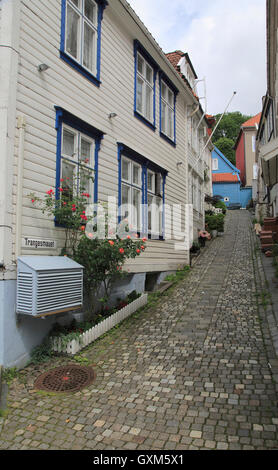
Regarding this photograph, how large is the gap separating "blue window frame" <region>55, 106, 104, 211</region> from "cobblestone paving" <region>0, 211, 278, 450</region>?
3.13m

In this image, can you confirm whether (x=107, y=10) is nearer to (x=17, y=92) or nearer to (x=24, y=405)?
(x=17, y=92)

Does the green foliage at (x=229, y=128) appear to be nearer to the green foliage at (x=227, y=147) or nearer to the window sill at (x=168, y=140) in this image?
the green foliage at (x=227, y=147)

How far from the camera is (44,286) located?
16.2 ft

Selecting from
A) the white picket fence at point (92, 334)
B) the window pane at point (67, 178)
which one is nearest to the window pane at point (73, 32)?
the window pane at point (67, 178)

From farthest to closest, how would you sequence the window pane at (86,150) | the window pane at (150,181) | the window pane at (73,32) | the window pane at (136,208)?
the window pane at (150,181)
the window pane at (136,208)
the window pane at (86,150)
the window pane at (73,32)

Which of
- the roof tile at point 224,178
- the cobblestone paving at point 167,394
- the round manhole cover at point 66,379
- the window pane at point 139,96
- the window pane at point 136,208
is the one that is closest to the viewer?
the cobblestone paving at point 167,394

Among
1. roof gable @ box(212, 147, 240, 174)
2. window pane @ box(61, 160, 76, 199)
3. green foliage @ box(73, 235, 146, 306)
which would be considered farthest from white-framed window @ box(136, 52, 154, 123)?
roof gable @ box(212, 147, 240, 174)

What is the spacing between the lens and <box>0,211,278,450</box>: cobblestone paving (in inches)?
136

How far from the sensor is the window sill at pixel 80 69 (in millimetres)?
6588

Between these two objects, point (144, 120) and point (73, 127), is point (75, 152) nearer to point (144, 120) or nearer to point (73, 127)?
point (73, 127)

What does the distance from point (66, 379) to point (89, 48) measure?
23.2 feet

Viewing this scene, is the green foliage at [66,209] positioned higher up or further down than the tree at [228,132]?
further down

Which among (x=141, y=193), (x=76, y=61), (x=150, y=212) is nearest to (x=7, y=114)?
(x=76, y=61)

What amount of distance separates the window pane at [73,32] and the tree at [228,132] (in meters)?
48.7
